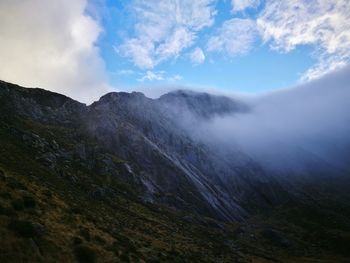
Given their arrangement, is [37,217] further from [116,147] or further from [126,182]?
[116,147]

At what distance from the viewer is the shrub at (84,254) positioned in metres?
27.7

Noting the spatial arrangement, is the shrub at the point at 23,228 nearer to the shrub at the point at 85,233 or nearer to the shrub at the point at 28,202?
the shrub at the point at 28,202

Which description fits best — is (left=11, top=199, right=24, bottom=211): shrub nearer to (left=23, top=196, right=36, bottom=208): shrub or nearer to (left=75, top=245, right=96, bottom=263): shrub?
(left=23, top=196, right=36, bottom=208): shrub

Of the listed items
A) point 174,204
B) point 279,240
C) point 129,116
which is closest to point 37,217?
point 174,204

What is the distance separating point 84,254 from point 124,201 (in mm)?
63191

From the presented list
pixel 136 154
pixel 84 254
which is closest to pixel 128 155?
pixel 136 154

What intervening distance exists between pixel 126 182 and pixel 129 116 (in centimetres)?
8020

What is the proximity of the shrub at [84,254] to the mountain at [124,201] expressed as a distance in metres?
0.10

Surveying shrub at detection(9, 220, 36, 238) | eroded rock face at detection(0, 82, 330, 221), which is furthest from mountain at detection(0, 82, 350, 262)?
eroded rock face at detection(0, 82, 330, 221)

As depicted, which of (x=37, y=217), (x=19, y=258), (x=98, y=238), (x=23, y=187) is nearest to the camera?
(x=19, y=258)

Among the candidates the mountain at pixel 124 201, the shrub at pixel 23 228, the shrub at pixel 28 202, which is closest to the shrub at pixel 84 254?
the mountain at pixel 124 201

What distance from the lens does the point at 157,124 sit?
198250mm

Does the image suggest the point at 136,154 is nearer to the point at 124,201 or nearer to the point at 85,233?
the point at 124,201

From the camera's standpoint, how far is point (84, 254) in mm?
28172
